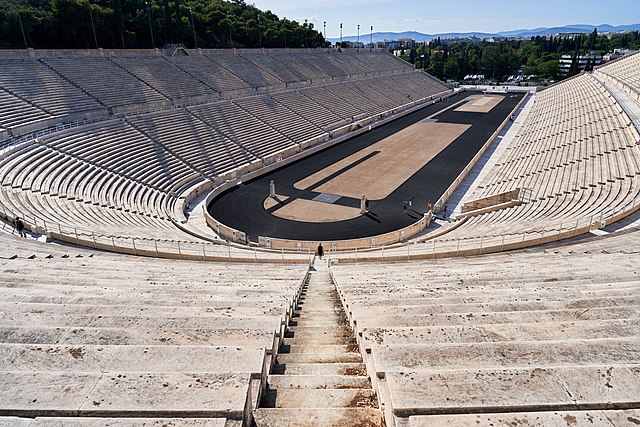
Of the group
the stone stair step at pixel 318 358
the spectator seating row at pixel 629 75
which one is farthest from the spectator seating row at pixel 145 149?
the spectator seating row at pixel 629 75

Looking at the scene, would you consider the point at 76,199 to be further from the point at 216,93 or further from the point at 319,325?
the point at 216,93

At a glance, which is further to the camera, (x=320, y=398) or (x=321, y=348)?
(x=321, y=348)

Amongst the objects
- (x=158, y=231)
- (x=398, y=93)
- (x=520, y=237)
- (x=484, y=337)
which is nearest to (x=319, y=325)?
(x=484, y=337)

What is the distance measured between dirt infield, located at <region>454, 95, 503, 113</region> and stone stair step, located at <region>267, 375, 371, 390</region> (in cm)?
6594

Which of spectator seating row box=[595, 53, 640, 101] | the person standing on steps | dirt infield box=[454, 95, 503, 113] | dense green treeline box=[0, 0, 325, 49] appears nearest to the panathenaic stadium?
the person standing on steps

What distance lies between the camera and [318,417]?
4.24 metres

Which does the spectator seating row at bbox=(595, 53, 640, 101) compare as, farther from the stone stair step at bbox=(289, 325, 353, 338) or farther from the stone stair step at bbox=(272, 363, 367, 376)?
the stone stair step at bbox=(272, 363, 367, 376)

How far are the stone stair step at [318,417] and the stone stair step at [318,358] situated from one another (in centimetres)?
164

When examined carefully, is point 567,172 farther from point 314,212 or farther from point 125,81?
point 125,81

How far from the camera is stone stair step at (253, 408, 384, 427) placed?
13.5ft

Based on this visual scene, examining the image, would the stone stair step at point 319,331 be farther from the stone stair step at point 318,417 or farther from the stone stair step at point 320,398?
the stone stair step at point 318,417

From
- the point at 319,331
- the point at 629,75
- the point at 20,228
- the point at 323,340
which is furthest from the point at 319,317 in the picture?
the point at 629,75

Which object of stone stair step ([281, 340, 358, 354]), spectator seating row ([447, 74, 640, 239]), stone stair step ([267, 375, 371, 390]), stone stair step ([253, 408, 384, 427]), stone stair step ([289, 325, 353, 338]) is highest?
stone stair step ([253, 408, 384, 427])

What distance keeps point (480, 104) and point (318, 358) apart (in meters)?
73.7
